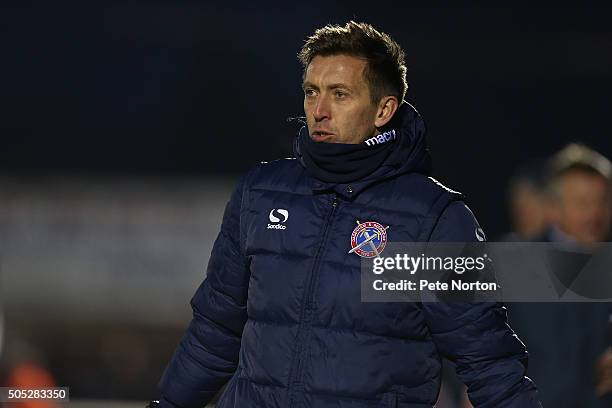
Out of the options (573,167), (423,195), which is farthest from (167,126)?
(423,195)

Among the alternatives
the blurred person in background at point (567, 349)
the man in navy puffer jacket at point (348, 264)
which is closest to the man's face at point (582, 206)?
the blurred person in background at point (567, 349)

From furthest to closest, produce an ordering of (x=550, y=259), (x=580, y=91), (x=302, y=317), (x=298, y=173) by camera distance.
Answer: (x=580, y=91) → (x=550, y=259) → (x=298, y=173) → (x=302, y=317)

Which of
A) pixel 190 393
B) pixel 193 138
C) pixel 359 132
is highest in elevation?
pixel 193 138

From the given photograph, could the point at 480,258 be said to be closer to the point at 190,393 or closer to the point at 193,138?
the point at 190,393

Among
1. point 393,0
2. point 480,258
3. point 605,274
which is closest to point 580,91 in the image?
point 393,0

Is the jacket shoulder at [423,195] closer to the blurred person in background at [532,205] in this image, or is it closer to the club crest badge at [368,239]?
the club crest badge at [368,239]

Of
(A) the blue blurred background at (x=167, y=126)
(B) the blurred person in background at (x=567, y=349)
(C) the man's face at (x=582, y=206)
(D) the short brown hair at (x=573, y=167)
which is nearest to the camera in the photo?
(B) the blurred person in background at (x=567, y=349)

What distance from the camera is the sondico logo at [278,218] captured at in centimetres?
222

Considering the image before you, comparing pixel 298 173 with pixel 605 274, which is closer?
pixel 298 173

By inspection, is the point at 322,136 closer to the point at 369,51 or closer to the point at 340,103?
the point at 340,103

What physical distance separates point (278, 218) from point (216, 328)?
325 millimetres

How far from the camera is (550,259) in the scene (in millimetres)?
3791

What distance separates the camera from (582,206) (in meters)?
3.85

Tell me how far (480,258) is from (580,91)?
506cm
